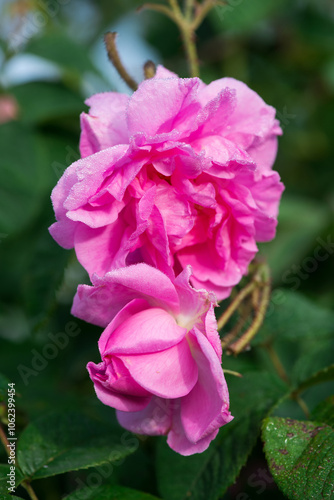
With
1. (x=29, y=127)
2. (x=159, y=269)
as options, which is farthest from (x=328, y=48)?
(x=159, y=269)

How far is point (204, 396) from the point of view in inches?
23.6

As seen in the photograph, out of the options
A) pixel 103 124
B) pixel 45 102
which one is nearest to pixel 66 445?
pixel 103 124

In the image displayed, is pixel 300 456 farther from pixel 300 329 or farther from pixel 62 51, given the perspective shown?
pixel 62 51

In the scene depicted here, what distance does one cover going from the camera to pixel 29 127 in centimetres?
154

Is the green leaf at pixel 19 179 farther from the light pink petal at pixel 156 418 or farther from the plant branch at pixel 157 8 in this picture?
the light pink petal at pixel 156 418

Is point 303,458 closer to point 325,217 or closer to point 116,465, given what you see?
point 116,465

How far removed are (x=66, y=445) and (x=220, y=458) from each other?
0.22 metres

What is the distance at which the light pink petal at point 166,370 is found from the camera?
577mm

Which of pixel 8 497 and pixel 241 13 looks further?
pixel 241 13

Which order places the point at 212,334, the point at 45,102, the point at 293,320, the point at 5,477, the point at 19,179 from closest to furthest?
the point at 212,334 → the point at 5,477 → the point at 293,320 → the point at 19,179 → the point at 45,102

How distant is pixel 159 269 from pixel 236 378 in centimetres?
35

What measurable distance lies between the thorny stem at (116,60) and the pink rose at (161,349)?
353mm

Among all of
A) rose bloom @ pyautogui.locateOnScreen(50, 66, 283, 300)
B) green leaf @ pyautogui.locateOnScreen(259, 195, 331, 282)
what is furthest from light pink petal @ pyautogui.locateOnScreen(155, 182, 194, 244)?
green leaf @ pyautogui.locateOnScreen(259, 195, 331, 282)

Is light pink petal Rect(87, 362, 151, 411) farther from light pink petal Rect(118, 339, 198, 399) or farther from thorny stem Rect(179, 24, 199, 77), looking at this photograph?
thorny stem Rect(179, 24, 199, 77)
